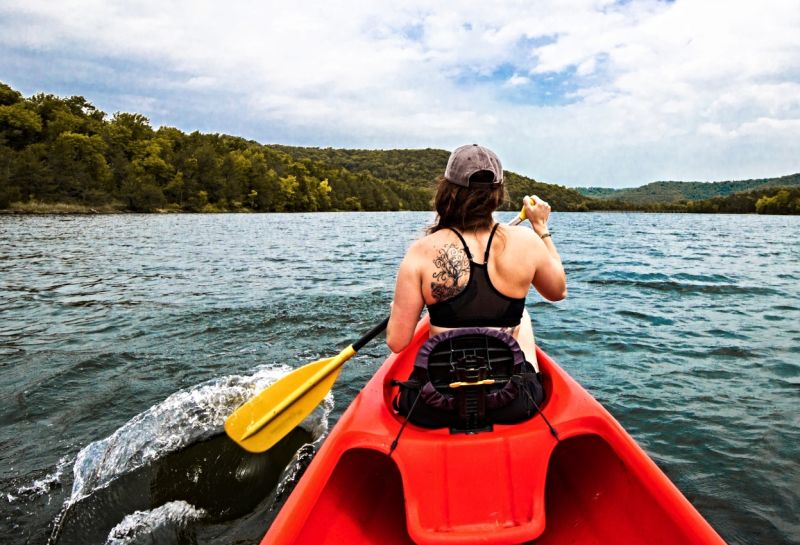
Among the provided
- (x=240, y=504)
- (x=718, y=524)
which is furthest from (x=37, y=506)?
(x=718, y=524)

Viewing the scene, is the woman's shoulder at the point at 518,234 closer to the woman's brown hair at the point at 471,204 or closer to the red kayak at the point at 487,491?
the woman's brown hair at the point at 471,204

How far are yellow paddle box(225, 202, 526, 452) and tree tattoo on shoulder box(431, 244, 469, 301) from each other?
4.13 ft

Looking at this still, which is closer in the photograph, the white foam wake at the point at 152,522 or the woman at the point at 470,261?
the woman at the point at 470,261

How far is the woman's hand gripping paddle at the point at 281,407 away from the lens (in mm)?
3592

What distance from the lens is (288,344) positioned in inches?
296

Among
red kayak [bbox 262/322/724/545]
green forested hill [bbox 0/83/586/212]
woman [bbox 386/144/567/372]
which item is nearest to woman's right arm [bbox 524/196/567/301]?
woman [bbox 386/144/567/372]

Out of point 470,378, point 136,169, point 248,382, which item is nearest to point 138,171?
point 136,169

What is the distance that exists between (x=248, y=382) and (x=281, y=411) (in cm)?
250

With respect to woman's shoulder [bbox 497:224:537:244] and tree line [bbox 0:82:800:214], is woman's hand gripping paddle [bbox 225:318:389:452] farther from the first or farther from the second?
tree line [bbox 0:82:800:214]

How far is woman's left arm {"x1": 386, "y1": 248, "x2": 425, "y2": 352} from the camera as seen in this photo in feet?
9.31

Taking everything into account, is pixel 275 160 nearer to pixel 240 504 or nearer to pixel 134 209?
pixel 134 209

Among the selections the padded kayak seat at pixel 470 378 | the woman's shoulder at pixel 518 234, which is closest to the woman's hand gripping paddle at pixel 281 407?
the padded kayak seat at pixel 470 378

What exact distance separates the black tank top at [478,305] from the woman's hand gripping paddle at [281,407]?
122 cm

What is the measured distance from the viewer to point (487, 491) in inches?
101
